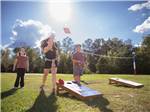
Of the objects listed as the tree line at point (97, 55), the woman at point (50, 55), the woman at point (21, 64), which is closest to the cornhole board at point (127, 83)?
the tree line at point (97, 55)

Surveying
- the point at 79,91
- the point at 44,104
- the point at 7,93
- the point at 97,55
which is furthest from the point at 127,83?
the point at 7,93

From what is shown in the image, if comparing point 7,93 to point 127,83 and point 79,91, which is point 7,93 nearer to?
point 79,91

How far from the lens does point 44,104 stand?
3.30 metres

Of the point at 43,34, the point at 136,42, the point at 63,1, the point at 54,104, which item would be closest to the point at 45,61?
the point at 43,34

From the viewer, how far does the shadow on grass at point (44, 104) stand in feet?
10.3

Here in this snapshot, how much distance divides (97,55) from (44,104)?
263 cm

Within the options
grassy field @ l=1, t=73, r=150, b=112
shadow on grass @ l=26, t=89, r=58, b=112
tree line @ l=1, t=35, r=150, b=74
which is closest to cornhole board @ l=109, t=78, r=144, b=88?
tree line @ l=1, t=35, r=150, b=74

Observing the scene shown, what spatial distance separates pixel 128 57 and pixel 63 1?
2.15 metres

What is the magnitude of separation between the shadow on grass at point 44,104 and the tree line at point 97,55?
899mm

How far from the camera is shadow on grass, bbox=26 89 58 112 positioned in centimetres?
314

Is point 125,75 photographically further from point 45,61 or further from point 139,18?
point 45,61

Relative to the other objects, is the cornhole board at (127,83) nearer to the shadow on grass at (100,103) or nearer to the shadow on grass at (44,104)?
the shadow on grass at (100,103)

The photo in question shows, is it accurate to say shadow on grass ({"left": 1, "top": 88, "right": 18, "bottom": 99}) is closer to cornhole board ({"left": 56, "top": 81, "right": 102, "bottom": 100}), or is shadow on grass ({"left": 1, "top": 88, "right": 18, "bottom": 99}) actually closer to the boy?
cornhole board ({"left": 56, "top": 81, "right": 102, "bottom": 100})

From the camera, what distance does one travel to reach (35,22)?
4480 mm
